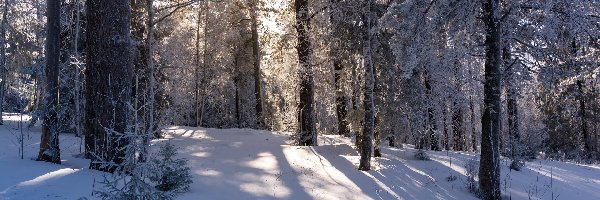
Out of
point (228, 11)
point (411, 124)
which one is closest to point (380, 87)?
point (411, 124)

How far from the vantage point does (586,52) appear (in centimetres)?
1379

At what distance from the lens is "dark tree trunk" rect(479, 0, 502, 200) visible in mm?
9906

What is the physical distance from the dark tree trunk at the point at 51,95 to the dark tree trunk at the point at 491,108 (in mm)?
8543

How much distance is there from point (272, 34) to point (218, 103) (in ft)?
62.6

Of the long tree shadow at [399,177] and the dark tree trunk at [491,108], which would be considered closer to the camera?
the long tree shadow at [399,177]

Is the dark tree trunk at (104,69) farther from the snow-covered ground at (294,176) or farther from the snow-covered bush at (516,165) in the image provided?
the snow-covered bush at (516,165)

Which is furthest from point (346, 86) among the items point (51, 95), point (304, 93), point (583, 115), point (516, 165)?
point (583, 115)

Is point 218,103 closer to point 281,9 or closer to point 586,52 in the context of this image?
point 281,9

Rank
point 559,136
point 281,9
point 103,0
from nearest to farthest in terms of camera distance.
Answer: point 103,0 < point 281,9 < point 559,136

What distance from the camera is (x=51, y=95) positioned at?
955cm

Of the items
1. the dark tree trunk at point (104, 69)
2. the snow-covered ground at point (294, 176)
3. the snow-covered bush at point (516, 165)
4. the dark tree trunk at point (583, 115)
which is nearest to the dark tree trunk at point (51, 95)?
the snow-covered ground at point (294, 176)

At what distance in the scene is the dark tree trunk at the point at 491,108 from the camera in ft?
32.5

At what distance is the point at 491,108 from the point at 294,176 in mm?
4290

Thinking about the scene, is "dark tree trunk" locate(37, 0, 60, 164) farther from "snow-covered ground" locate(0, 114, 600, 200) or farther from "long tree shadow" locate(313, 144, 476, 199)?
"long tree shadow" locate(313, 144, 476, 199)
